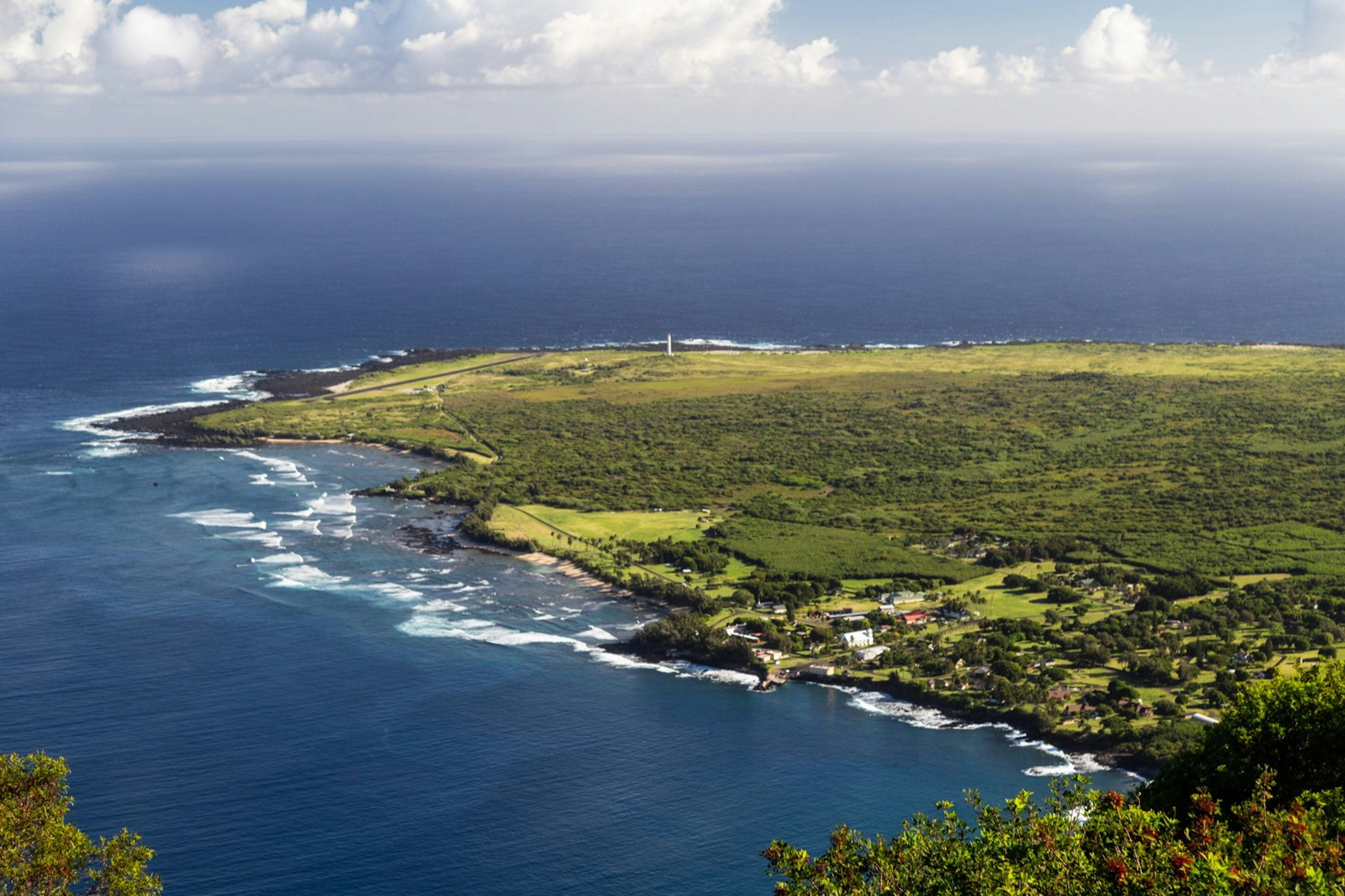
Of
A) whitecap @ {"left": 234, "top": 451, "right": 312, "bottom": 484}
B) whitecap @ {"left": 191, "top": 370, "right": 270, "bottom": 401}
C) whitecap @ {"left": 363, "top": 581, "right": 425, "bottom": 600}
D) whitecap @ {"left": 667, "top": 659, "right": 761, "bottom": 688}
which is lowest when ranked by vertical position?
whitecap @ {"left": 667, "top": 659, "right": 761, "bottom": 688}

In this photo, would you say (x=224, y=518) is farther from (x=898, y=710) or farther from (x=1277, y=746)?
(x=1277, y=746)

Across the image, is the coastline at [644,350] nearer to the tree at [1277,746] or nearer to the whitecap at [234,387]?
the whitecap at [234,387]

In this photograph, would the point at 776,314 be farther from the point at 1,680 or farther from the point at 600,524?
the point at 1,680

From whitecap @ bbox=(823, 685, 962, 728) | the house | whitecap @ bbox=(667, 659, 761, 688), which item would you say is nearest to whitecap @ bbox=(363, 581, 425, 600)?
whitecap @ bbox=(667, 659, 761, 688)

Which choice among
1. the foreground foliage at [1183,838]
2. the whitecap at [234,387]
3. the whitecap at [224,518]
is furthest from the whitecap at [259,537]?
the foreground foliage at [1183,838]

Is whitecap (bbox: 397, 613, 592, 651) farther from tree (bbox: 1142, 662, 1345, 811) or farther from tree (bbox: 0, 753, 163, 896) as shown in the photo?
tree (bbox: 1142, 662, 1345, 811)

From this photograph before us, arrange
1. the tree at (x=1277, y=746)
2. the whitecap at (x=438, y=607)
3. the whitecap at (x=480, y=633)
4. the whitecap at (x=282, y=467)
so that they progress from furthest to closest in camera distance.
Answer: the whitecap at (x=282, y=467) < the whitecap at (x=438, y=607) < the whitecap at (x=480, y=633) < the tree at (x=1277, y=746)

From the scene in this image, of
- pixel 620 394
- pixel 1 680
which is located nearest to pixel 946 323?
pixel 620 394
